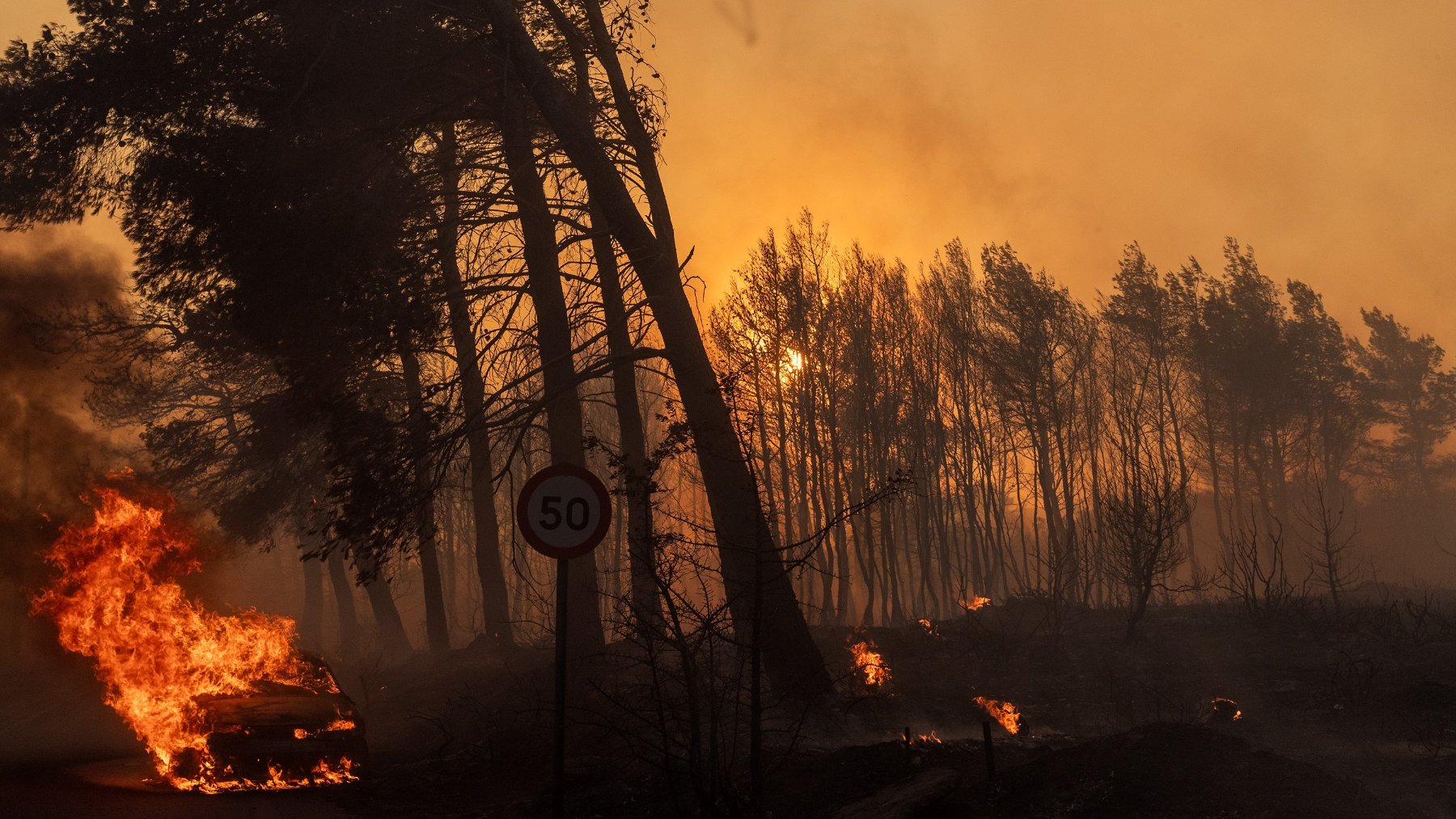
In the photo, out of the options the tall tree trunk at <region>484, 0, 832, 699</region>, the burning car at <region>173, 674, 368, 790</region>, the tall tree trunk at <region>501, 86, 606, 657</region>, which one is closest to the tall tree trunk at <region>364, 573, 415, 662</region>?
the tall tree trunk at <region>501, 86, 606, 657</region>

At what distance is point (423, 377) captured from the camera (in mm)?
25047

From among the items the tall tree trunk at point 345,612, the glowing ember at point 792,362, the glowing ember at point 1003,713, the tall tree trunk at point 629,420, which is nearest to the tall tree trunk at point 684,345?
the tall tree trunk at point 629,420

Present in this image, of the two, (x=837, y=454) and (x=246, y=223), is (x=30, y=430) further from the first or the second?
(x=837, y=454)

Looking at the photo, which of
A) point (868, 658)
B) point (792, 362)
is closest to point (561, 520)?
point (868, 658)

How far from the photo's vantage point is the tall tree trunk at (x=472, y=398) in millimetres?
11922

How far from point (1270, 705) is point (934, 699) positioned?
3751mm

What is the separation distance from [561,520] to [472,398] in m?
11.8

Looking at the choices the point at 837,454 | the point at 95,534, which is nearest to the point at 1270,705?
the point at 95,534

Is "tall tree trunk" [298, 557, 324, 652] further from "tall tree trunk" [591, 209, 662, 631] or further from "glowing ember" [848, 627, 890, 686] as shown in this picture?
"glowing ember" [848, 627, 890, 686]

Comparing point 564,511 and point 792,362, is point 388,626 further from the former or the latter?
point 564,511

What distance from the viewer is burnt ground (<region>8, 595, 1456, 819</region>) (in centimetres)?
769

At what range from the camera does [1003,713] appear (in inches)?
482

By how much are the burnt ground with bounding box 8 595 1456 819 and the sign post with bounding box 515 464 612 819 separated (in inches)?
18.9

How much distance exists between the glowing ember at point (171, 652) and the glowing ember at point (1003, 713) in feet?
23.5
